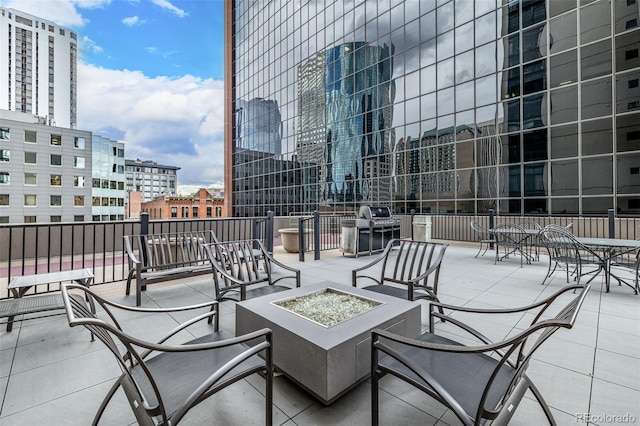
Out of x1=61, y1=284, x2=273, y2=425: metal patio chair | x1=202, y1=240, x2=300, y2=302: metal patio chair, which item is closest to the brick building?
x1=202, y1=240, x2=300, y2=302: metal patio chair

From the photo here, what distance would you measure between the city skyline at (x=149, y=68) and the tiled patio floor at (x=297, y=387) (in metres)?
37.4

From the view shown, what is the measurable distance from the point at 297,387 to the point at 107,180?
60.6 metres

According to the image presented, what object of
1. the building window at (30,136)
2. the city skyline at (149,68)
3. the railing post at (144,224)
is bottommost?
the railing post at (144,224)

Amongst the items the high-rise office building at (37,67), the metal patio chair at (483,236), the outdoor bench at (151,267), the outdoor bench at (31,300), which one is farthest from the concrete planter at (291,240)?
the high-rise office building at (37,67)

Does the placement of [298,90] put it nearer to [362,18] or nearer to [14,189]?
[362,18]

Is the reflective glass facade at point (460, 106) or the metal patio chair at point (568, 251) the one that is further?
the reflective glass facade at point (460, 106)

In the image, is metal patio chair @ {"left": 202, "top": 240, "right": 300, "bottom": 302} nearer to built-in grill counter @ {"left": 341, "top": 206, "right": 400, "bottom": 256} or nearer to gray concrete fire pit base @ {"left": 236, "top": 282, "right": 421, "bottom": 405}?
gray concrete fire pit base @ {"left": 236, "top": 282, "right": 421, "bottom": 405}

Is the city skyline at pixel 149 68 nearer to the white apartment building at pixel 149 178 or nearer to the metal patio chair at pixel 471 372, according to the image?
the white apartment building at pixel 149 178

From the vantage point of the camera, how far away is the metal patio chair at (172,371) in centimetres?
134

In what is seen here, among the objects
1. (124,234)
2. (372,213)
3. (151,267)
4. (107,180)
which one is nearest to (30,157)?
(107,180)

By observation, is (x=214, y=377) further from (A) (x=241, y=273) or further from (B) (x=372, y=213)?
(B) (x=372, y=213)

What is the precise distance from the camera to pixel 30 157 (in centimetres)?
3841

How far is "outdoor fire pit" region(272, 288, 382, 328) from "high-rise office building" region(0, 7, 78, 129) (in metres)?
94.3

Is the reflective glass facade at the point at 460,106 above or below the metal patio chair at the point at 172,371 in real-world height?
above
